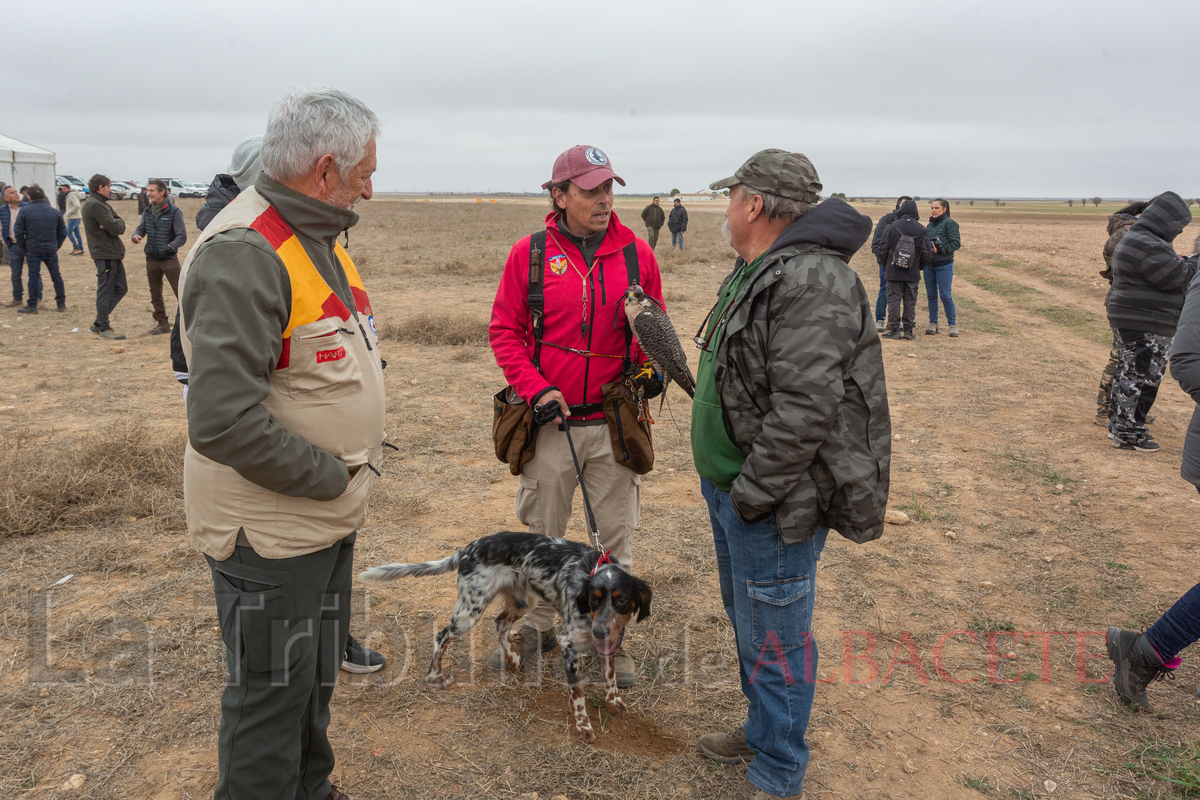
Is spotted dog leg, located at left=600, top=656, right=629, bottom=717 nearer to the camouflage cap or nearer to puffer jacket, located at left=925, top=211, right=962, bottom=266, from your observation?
the camouflage cap

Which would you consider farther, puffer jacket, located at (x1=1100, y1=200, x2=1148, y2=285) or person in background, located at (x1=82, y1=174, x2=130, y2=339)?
person in background, located at (x1=82, y1=174, x2=130, y2=339)

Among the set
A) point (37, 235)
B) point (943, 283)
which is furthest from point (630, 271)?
point (37, 235)

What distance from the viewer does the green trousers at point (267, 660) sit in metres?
2.05

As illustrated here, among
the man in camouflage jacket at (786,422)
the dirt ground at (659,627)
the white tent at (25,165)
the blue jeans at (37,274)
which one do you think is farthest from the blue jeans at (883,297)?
the white tent at (25,165)

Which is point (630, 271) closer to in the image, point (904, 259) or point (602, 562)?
point (602, 562)

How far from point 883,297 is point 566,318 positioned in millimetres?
10646

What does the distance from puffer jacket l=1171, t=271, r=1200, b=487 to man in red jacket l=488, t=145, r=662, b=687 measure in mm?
2242

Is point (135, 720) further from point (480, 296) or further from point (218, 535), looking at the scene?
point (480, 296)

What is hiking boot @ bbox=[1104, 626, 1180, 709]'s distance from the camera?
316cm

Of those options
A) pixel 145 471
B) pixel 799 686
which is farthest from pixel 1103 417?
pixel 145 471

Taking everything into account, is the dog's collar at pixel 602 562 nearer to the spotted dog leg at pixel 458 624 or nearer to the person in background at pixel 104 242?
the spotted dog leg at pixel 458 624

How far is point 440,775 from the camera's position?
2836 millimetres

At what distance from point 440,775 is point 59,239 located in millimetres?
12726

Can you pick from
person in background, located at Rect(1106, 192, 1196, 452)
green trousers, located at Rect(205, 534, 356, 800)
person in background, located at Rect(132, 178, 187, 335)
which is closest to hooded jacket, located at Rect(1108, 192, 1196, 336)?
person in background, located at Rect(1106, 192, 1196, 452)
